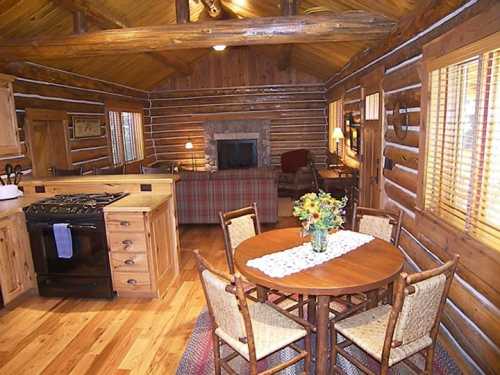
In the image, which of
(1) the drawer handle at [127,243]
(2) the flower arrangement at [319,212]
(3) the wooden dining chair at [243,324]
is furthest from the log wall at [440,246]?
(1) the drawer handle at [127,243]

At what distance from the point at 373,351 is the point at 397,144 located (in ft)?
8.39

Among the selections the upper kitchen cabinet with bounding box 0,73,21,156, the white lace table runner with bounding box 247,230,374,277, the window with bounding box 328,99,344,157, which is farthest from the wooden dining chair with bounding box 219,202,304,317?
the window with bounding box 328,99,344,157

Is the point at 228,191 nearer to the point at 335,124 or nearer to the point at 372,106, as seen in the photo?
the point at 372,106

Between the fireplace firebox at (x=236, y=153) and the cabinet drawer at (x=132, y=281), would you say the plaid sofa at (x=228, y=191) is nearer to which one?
the cabinet drawer at (x=132, y=281)

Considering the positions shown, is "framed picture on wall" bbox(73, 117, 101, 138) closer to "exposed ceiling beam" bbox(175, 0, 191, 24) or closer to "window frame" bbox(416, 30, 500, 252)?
"exposed ceiling beam" bbox(175, 0, 191, 24)

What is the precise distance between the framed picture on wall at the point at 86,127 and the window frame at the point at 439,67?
570 centimetres

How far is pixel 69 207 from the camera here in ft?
11.7

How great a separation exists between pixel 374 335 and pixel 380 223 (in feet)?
3.84

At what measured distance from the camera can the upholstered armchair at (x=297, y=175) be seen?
809 centimetres

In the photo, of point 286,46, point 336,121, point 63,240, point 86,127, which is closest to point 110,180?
point 63,240

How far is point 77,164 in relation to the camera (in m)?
6.54

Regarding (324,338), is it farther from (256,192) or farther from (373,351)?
(256,192)

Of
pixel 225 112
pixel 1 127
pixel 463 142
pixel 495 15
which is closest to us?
pixel 495 15

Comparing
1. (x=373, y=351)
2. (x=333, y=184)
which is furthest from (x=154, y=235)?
(x=333, y=184)
